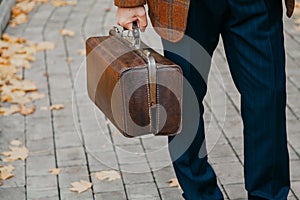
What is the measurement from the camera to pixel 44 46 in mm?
6402

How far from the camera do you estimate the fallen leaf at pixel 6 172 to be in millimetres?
4236

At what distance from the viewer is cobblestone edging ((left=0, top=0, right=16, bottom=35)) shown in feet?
22.3

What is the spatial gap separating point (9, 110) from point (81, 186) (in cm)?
125

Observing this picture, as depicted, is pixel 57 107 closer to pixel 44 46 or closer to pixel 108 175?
pixel 108 175

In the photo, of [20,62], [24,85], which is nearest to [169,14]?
[24,85]

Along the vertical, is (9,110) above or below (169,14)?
below

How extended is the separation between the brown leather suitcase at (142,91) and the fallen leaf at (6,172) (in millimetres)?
1231

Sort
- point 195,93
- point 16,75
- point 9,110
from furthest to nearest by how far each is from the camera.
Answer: point 16,75 < point 9,110 < point 195,93

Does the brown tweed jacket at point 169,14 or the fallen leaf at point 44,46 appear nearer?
the brown tweed jacket at point 169,14

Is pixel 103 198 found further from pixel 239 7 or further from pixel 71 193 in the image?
pixel 239 7

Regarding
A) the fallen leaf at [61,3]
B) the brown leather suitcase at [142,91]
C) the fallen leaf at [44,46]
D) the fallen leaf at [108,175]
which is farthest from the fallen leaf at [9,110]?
the fallen leaf at [61,3]

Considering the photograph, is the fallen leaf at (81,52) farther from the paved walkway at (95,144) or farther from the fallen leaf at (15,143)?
the fallen leaf at (15,143)

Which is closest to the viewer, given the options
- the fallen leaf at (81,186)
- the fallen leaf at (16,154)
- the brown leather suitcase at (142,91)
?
the brown leather suitcase at (142,91)

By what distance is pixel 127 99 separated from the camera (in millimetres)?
3055
